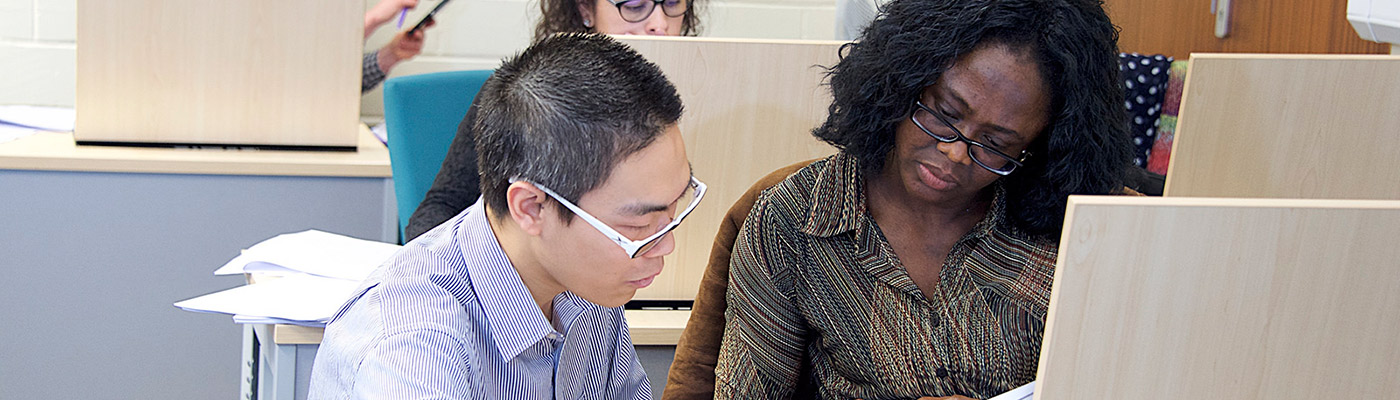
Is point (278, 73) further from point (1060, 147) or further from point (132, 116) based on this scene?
point (1060, 147)

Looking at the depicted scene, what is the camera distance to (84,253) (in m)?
1.86

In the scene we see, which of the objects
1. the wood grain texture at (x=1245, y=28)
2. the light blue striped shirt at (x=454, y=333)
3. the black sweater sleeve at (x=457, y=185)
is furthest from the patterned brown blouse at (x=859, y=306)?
the wood grain texture at (x=1245, y=28)

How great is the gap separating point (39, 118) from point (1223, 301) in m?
2.11

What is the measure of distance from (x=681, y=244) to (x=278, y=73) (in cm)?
86

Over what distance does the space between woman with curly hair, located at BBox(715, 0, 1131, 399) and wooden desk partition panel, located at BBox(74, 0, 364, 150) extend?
105 cm

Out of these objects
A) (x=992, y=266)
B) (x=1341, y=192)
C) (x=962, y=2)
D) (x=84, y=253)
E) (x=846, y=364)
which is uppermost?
(x=962, y=2)

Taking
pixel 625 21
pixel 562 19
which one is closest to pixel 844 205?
pixel 625 21

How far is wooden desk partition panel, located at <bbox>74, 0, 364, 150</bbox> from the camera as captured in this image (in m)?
1.84

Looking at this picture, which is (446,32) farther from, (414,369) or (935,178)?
(414,369)

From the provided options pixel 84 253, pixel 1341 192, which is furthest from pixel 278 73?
pixel 1341 192

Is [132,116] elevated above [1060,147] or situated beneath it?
situated beneath

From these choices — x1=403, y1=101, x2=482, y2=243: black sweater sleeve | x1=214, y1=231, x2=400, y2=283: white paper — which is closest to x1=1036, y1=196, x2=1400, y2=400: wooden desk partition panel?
x1=214, y1=231, x2=400, y2=283: white paper

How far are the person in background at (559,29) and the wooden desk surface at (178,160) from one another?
268 mm

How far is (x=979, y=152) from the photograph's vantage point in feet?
3.34
